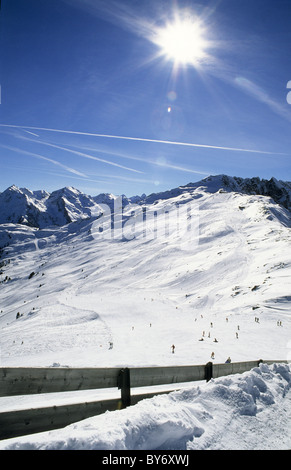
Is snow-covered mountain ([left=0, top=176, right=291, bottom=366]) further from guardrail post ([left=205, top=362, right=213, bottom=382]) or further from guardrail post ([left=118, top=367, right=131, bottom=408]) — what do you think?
guardrail post ([left=118, top=367, right=131, bottom=408])

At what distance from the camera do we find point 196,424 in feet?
15.1

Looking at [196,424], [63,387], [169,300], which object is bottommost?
[169,300]

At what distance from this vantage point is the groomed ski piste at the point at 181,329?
4.39 m

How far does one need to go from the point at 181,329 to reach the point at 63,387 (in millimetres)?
26546

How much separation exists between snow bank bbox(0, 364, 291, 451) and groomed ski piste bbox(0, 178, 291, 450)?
20mm

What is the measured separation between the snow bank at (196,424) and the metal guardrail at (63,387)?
189 millimetres

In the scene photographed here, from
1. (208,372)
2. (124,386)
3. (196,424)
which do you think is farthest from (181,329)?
(124,386)

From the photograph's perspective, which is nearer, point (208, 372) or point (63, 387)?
point (63, 387)

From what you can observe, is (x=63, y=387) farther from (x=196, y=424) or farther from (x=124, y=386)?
(x=196, y=424)

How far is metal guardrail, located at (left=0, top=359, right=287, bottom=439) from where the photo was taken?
372cm

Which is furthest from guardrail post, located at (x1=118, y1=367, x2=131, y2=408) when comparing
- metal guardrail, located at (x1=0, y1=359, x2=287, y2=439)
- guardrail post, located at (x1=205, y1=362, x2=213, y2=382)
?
guardrail post, located at (x1=205, y1=362, x2=213, y2=382)

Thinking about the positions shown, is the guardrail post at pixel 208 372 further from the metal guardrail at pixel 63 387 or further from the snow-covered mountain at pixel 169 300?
the snow-covered mountain at pixel 169 300
